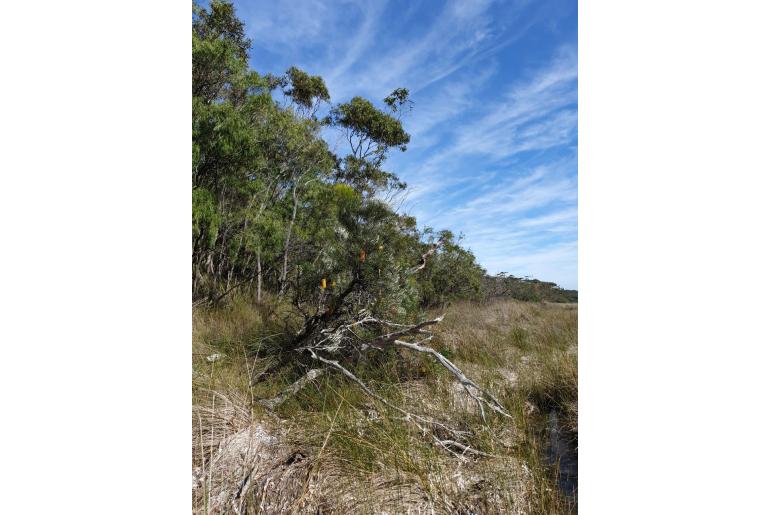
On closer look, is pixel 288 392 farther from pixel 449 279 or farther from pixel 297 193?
pixel 297 193

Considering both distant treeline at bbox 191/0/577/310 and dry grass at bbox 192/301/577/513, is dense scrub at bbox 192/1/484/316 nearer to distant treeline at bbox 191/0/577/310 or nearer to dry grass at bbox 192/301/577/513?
distant treeline at bbox 191/0/577/310

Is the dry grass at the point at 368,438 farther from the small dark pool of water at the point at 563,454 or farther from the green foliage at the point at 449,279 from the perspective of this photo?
the green foliage at the point at 449,279

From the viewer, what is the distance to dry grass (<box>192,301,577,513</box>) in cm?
124

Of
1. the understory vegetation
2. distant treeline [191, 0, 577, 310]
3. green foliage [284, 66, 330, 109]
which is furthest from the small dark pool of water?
green foliage [284, 66, 330, 109]

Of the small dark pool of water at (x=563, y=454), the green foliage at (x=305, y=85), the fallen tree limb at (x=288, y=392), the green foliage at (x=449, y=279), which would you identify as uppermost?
→ the green foliage at (x=305, y=85)

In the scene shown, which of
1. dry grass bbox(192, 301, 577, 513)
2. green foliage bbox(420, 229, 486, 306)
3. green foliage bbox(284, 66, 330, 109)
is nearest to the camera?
dry grass bbox(192, 301, 577, 513)

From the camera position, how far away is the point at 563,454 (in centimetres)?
173

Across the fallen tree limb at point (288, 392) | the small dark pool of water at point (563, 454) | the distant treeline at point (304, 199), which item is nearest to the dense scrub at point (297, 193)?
the distant treeline at point (304, 199)

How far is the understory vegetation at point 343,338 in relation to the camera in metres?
1.33
